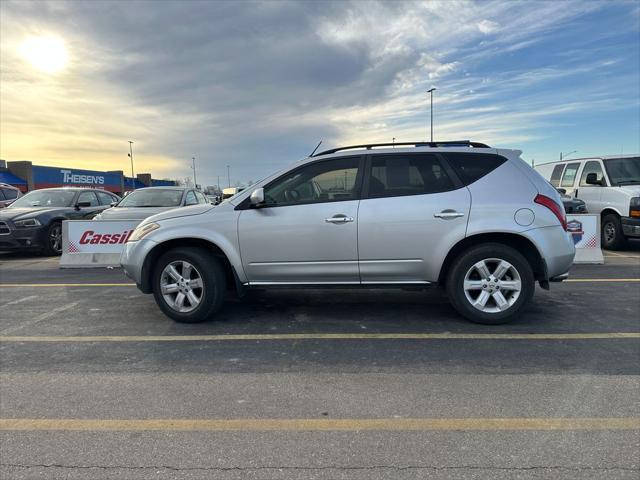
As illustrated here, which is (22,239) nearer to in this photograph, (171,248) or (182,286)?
(171,248)

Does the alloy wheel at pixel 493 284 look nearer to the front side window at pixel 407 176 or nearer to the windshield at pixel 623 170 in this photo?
the front side window at pixel 407 176

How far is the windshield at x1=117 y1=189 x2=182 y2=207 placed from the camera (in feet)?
34.1

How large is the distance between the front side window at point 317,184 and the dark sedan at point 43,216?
8.12 m

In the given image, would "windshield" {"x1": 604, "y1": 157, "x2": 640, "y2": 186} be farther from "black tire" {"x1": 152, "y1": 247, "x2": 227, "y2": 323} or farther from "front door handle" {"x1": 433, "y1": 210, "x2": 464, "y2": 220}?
"black tire" {"x1": 152, "y1": 247, "x2": 227, "y2": 323}

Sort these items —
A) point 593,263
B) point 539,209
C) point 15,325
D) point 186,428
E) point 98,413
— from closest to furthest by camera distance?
point 186,428, point 98,413, point 539,209, point 15,325, point 593,263

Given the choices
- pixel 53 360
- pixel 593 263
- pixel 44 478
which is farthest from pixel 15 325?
pixel 593 263

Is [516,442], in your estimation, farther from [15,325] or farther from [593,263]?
[593,263]

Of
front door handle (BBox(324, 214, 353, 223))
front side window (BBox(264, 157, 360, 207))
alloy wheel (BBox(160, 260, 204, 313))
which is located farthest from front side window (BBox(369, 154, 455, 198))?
alloy wheel (BBox(160, 260, 204, 313))

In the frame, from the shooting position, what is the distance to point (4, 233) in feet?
34.2

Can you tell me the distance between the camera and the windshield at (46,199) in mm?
11569

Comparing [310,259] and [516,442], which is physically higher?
[310,259]

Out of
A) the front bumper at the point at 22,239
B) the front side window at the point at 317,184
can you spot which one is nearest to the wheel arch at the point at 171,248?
the front side window at the point at 317,184

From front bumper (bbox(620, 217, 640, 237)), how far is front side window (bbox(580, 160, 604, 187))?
1.30 metres

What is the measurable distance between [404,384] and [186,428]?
5.39 feet
